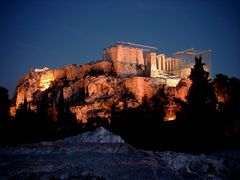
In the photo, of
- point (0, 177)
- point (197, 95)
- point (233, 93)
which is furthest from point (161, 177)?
point (233, 93)

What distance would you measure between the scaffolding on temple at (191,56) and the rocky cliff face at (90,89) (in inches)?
439

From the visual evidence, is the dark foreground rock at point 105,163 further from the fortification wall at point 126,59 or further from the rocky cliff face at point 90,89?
the fortification wall at point 126,59

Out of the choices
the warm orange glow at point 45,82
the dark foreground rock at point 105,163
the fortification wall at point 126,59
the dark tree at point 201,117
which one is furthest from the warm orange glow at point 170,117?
the dark foreground rock at point 105,163

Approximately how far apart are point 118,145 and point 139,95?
1592 inches

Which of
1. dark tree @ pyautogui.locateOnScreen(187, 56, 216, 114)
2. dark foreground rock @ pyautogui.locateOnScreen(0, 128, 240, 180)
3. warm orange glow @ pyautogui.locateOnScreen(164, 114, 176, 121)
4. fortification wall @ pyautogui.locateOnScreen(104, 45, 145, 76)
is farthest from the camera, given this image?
fortification wall @ pyautogui.locateOnScreen(104, 45, 145, 76)

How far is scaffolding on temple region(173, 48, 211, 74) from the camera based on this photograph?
193ft

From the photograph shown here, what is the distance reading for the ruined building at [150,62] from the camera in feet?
185

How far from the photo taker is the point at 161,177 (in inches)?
252

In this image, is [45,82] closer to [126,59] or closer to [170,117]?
[126,59]

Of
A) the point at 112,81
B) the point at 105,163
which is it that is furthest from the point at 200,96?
the point at 112,81

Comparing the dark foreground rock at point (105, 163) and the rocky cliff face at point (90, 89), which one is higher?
the rocky cliff face at point (90, 89)

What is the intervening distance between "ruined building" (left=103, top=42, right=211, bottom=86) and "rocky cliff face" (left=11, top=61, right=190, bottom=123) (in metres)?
2.23

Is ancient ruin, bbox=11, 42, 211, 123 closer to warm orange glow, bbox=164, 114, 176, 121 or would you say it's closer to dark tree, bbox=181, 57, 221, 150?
warm orange glow, bbox=164, 114, 176, 121

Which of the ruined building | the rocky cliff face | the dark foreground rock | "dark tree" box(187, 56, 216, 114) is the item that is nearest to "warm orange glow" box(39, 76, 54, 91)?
the rocky cliff face
